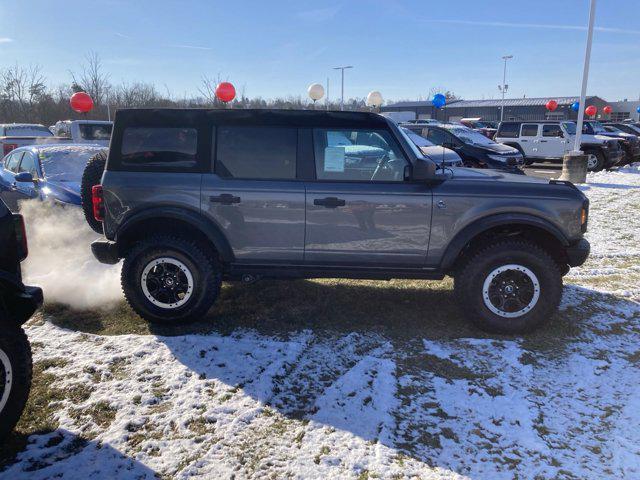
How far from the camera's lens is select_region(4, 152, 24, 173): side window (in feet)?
28.4

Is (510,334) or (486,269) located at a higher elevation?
(486,269)

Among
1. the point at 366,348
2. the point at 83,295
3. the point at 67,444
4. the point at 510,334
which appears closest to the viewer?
the point at 67,444

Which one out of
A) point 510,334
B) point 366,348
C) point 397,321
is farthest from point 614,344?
point 366,348

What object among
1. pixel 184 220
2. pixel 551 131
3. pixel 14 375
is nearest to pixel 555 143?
pixel 551 131

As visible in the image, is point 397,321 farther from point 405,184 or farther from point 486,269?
point 405,184

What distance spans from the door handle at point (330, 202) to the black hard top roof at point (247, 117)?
68cm

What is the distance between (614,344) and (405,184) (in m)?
2.35

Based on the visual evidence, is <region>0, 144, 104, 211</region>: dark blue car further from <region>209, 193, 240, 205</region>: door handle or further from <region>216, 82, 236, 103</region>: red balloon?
<region>216, 82, 236, 103</region>: red balloon

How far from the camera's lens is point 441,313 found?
16.2ft

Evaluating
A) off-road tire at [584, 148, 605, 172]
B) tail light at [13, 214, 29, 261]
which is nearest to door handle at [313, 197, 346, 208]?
tail light at [13, 214, 29, 261]

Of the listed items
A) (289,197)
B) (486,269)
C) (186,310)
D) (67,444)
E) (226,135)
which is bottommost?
(67,444)

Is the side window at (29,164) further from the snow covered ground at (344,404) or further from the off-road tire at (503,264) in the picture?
the off-road tire at (503,264)

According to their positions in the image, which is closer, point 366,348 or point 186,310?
point 366,348

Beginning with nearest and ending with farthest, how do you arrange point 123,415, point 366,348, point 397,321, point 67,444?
point 67,444 → point 123,415 → point 366,348 → point 397,321
